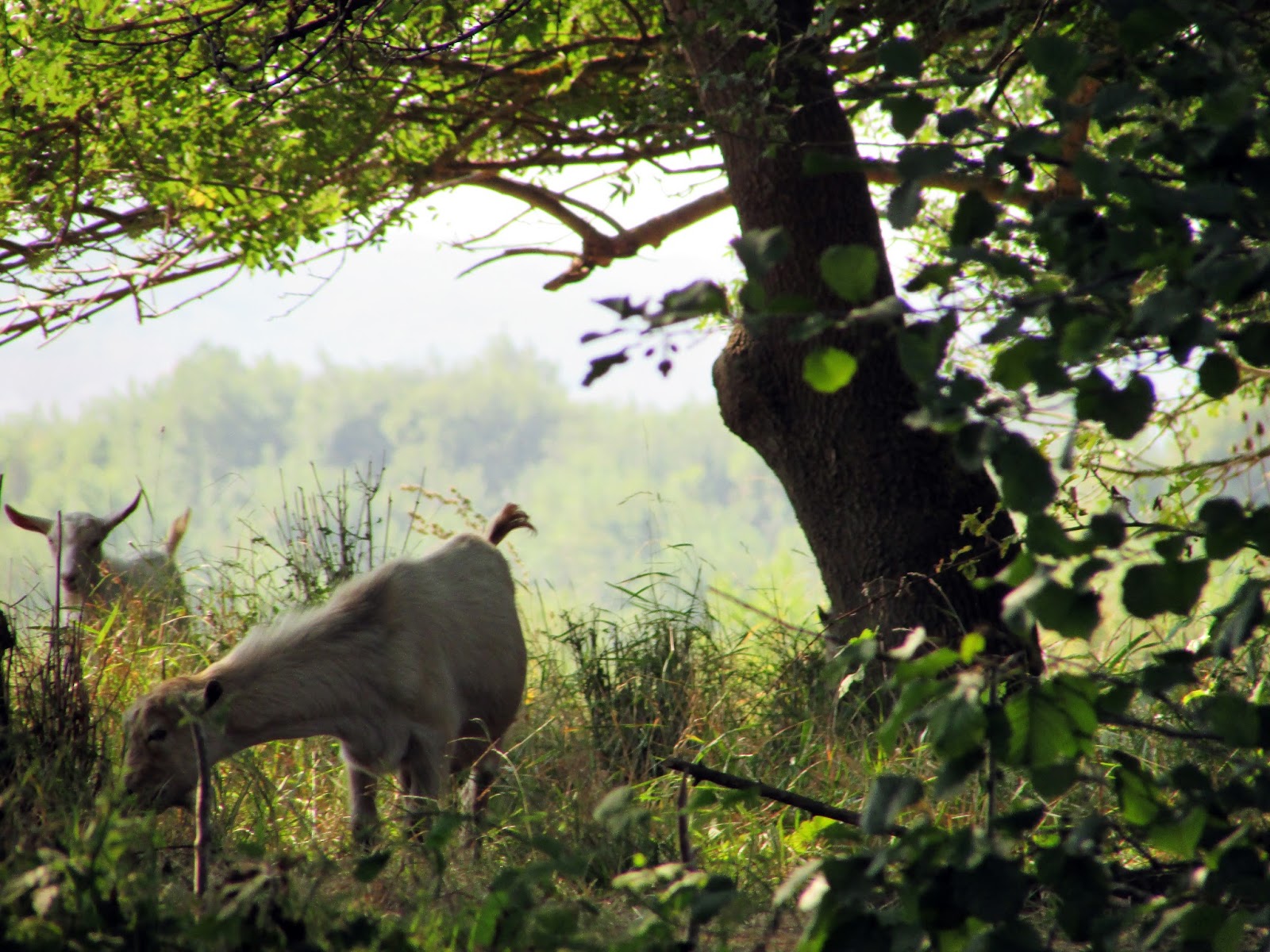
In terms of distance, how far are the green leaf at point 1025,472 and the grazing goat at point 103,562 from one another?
639 cm

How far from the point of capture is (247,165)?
266 inches

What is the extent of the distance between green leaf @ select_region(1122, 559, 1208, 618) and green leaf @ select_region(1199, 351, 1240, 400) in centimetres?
28

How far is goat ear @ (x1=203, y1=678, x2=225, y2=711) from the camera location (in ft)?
13.6

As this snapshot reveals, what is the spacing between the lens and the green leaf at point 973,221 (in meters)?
1.80

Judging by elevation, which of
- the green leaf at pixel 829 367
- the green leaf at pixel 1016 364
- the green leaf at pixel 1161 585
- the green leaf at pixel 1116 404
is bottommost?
the green leaf at pixel 1161 585

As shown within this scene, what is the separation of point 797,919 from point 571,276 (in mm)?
5234

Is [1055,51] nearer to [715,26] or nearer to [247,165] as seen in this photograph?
[715,26]

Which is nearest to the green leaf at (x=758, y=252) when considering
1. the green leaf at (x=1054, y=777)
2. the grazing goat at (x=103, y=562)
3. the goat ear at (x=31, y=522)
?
the green leaf at (x=1054, y=777)

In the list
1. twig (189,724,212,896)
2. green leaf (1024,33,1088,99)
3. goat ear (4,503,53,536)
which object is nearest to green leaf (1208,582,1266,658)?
green leaf (1024,33,1088,99)

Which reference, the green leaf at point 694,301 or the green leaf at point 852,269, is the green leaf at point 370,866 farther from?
the green leaf at point 852,269

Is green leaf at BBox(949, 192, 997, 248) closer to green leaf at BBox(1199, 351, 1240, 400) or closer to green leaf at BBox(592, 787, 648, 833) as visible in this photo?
green leaf at BBox(1199, 351, 1240, 400)

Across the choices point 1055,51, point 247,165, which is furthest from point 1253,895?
point 247,165

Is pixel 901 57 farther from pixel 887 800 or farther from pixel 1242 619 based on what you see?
pixel 887 800

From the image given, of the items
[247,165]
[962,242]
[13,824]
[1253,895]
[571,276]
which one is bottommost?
[1253,895]
